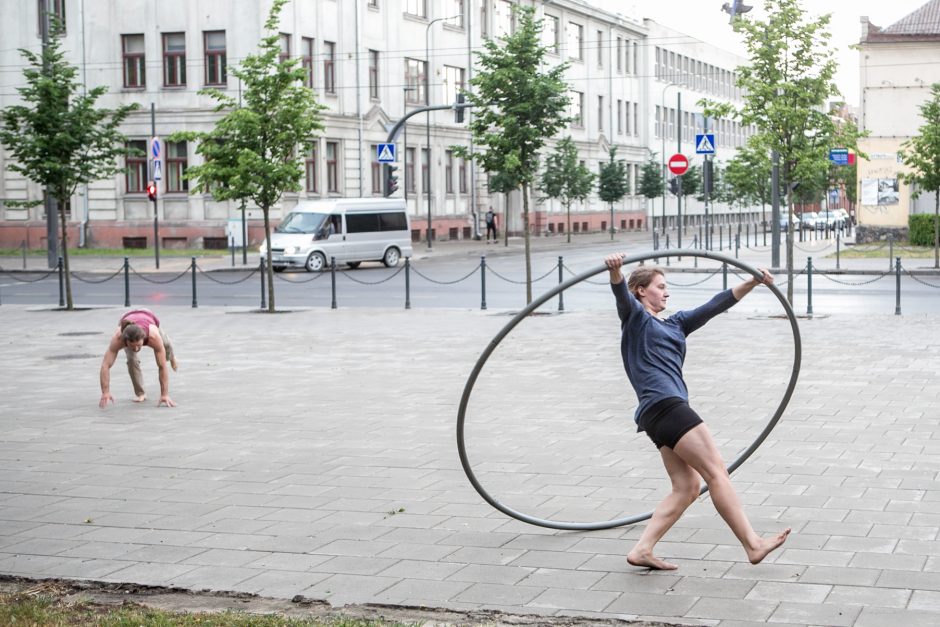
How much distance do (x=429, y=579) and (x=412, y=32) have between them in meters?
57.4

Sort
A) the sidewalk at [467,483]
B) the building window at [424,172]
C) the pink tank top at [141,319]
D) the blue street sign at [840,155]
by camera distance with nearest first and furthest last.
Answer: the sidewalk at [467,483] < the pink tank top at [141,319] < the blue street sign at [840,155] < the building window at [424,172]

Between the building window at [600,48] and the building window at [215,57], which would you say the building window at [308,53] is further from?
the building window at [600,48]

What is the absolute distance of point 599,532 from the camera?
25.1 ft

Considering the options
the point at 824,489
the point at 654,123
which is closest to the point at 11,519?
the point at 824,489

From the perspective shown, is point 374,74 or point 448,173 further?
point 448,173

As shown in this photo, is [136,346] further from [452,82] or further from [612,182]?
[612,182]

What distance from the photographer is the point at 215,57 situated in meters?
53.5

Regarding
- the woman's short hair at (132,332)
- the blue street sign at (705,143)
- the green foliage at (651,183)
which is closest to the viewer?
the woman's short hair at (132,332)

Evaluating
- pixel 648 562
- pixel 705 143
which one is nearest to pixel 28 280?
pixel 705 143

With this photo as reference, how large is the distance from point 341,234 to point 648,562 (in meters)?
35.9

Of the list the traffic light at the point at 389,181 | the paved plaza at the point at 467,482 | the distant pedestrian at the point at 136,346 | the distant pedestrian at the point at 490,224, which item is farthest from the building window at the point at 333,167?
the distant pedestrian at the point at 136,346

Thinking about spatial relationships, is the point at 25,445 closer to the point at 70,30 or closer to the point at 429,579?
the point at 429,579

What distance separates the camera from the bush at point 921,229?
1921 inches

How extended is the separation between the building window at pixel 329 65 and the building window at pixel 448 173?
391 inches
